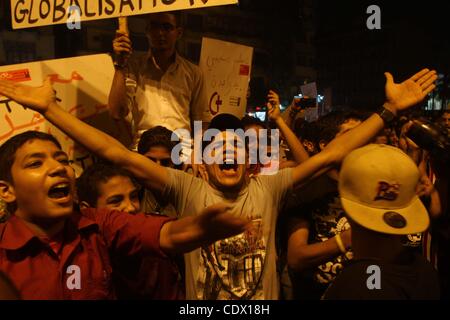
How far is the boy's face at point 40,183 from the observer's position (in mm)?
2156

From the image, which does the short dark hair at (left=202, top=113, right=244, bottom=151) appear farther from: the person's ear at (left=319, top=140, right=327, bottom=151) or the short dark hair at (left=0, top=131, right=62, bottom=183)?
the short dark hair at (left=0, top=131, right=62, bottom=183)

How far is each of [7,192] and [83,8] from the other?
1.51 m

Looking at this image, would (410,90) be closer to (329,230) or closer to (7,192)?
(329,230)

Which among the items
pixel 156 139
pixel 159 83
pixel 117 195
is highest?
pixel 159 83

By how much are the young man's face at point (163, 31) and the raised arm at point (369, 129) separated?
1472mm

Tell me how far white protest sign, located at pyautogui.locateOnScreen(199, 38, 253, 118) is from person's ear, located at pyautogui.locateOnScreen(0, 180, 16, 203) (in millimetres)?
2229

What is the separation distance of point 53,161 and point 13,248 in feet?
1.46

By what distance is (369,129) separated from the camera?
2.82 meters

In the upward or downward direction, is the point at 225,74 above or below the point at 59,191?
above

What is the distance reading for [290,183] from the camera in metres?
2.78

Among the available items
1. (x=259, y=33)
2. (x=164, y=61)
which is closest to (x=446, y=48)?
(x=259, y=33)

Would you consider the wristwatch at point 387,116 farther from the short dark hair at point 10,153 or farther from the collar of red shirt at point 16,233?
the short dark hair at point 10,153

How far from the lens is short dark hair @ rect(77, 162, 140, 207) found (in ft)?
9.44

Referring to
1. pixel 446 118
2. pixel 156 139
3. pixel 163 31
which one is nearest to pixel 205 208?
pixel 156 139
